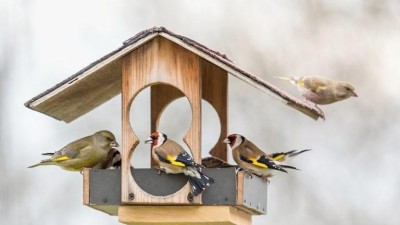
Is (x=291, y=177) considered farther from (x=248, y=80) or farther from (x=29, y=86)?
(x=248, y=80)

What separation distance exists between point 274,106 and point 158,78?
5958 mm

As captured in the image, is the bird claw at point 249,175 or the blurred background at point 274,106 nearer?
the bird claw at point 249,175

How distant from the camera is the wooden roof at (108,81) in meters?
8.70

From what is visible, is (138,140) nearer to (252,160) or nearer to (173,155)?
(173,155)

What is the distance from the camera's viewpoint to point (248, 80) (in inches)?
341

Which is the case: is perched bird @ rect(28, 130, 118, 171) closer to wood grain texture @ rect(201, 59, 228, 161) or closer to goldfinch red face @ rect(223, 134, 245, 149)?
goldfinch red face @ rect(223, 134, 245, 149)

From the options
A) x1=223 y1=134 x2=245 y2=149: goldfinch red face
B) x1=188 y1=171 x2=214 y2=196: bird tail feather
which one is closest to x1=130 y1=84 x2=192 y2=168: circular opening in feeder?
x1=223 y1=134 x2=245 y2=149: goldfinch red face

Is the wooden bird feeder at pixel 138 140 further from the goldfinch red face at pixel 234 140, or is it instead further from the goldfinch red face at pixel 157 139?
the goldfinch red face at pixel 234 140

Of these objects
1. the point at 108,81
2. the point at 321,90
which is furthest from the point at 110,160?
the point at 321,90

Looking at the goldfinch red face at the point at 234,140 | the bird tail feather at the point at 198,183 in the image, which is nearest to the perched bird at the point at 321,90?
the goldfinch red face at the point at 234,140

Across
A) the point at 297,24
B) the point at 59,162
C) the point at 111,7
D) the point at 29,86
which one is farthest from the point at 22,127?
the point at 59,162

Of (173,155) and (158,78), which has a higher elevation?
(158,78)

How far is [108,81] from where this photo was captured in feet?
30.4

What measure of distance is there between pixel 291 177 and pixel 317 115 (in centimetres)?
562
